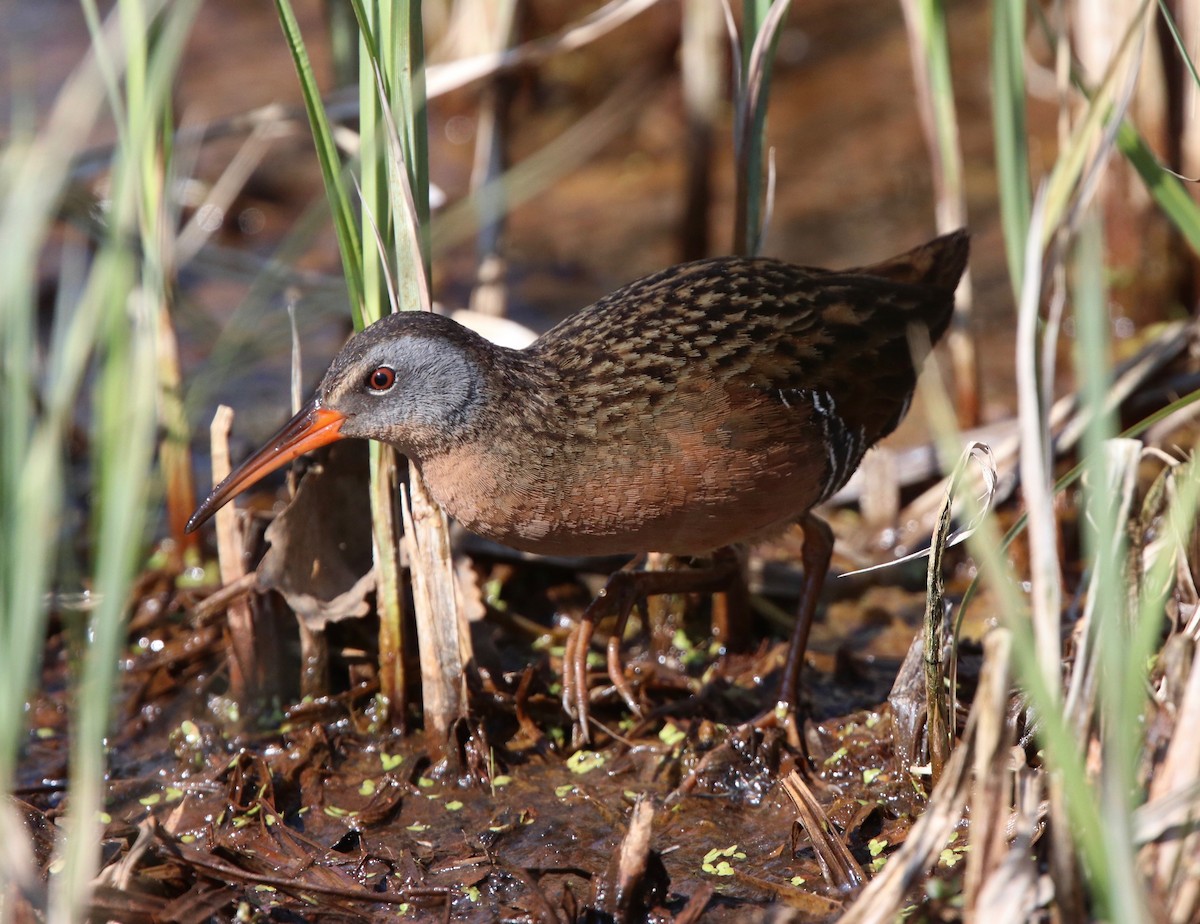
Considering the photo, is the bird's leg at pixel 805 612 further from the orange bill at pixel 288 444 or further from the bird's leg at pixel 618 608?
the orange bill at pixel 288 444

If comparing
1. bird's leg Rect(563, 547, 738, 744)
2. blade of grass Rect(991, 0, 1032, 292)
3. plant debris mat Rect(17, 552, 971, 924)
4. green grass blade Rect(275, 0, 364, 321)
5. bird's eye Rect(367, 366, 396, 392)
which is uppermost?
green grass blade Rect(275, 0, 364, 321)

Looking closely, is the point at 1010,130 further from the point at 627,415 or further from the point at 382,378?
the point at 382,378

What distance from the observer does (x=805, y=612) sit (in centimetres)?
327

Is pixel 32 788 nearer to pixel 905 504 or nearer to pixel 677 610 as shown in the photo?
pixel 677 610

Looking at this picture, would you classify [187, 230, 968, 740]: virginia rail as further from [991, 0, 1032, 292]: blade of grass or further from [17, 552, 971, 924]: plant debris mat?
[991, 0, 1032, 292]: blade of grass

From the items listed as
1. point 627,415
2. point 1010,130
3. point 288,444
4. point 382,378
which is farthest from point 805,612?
point 1010,130

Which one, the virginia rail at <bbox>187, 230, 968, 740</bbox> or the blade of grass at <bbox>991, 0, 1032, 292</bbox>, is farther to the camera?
the virginia rail at <bbox>187, 230, 968, 740</bbox>

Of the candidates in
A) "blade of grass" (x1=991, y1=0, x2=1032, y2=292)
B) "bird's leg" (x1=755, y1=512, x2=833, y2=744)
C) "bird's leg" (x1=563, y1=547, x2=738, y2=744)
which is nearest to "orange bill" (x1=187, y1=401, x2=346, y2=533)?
"bird's leg" (x1=563, y1=547, x2=738, y2=744)

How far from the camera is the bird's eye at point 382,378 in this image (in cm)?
281

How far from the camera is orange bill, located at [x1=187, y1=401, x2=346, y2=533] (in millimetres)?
2873

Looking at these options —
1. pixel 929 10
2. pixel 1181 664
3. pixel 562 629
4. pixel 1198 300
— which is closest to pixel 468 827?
pixel 562 629

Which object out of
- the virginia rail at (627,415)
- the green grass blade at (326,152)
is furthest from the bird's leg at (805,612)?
the green grass blade at (326,152)

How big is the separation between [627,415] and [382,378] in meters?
0.51

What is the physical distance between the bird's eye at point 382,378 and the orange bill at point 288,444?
0.10m
